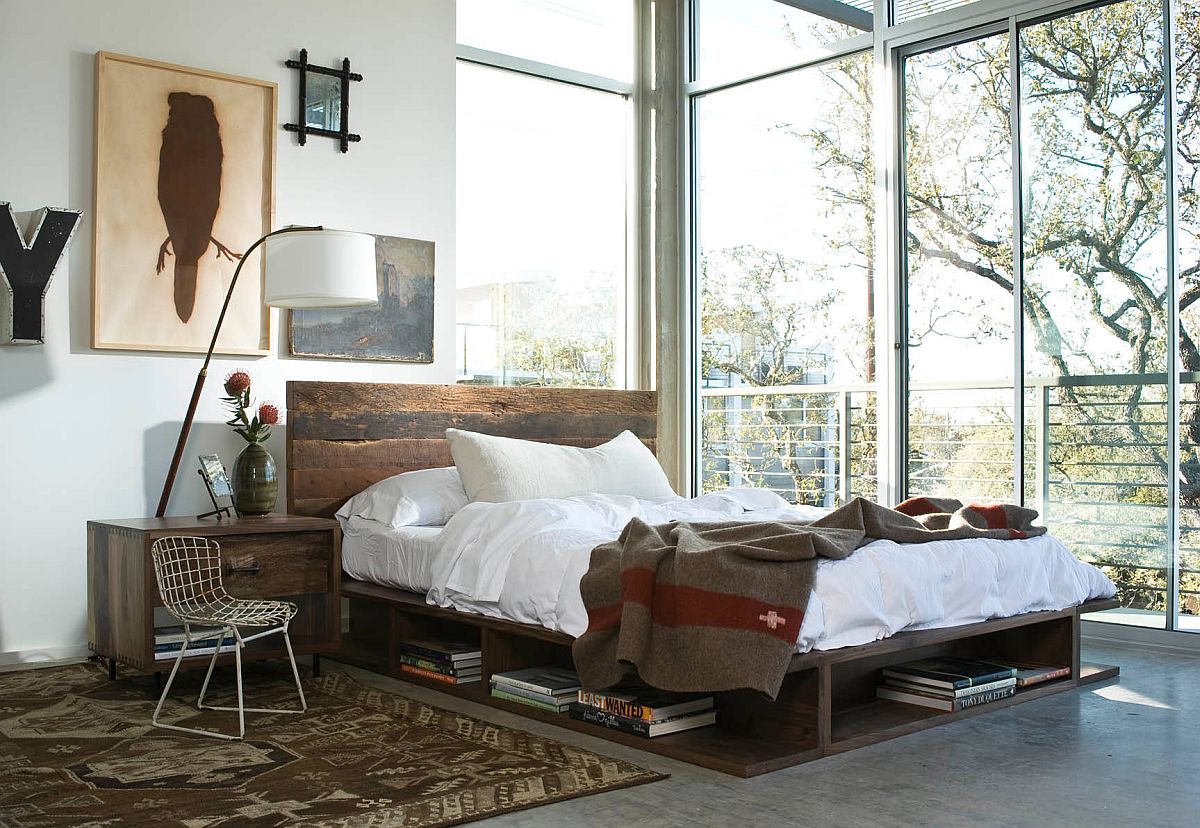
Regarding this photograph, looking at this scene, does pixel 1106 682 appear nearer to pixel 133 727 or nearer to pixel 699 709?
pixel 699 709

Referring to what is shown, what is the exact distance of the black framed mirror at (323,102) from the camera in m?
5.02

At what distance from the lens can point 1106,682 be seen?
4078 millimetres

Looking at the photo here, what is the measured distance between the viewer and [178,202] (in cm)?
469

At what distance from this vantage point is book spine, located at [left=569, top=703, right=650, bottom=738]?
3.20 m

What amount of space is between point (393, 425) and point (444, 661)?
1.33 metres

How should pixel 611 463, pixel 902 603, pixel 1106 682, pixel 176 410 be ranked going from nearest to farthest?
pixel 902 603
pixel 1106 682
pixel 176 410
pixel 611 463

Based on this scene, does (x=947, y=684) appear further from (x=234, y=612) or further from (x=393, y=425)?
(x=393, y=425)

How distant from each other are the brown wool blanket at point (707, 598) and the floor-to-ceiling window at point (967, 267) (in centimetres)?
182

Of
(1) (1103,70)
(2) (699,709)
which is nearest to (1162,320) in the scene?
(1) (1103,70)

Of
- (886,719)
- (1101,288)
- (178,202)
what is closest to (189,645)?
(178,202)

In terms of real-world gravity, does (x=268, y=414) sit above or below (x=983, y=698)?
above

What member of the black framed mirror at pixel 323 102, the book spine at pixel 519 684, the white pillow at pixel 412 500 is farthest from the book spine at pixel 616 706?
the black framed mirror at pixel 323 102

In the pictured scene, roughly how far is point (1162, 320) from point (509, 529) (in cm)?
275

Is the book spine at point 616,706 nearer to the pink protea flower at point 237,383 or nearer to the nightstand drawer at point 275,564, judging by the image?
the nightstand drawer at point 275,564
